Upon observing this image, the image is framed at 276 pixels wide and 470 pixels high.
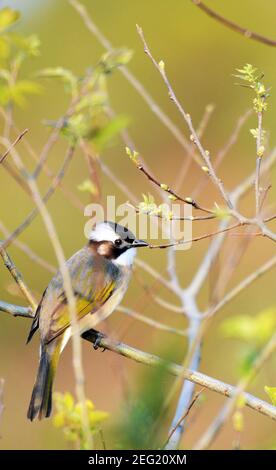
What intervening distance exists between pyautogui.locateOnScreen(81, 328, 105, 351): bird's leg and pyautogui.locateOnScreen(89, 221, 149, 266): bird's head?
719 mm

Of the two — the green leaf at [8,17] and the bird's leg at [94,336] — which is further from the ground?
the green leaf at [8,17]

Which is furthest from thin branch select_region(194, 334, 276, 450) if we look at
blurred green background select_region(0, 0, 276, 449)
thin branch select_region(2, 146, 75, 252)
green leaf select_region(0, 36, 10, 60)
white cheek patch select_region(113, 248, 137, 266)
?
blurred green background select_region(0, 0, 276, 449)

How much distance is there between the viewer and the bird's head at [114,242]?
5.77 meters

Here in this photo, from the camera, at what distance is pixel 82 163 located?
40.2ft

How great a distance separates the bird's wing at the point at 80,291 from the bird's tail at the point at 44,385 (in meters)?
0.09

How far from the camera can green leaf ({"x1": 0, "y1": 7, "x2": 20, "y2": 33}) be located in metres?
3.24

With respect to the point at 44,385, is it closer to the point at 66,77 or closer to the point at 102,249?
the point at 102,249

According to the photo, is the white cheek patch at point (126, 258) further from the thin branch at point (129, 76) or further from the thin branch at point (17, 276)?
the thin branch at point (17, 276)

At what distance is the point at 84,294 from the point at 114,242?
0.83 metres

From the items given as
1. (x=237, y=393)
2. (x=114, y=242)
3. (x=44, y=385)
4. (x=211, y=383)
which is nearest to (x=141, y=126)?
(x=114, y=242)

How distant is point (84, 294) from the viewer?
5.10m

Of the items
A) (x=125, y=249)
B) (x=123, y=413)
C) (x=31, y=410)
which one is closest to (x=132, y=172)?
(x=125, y=249)
